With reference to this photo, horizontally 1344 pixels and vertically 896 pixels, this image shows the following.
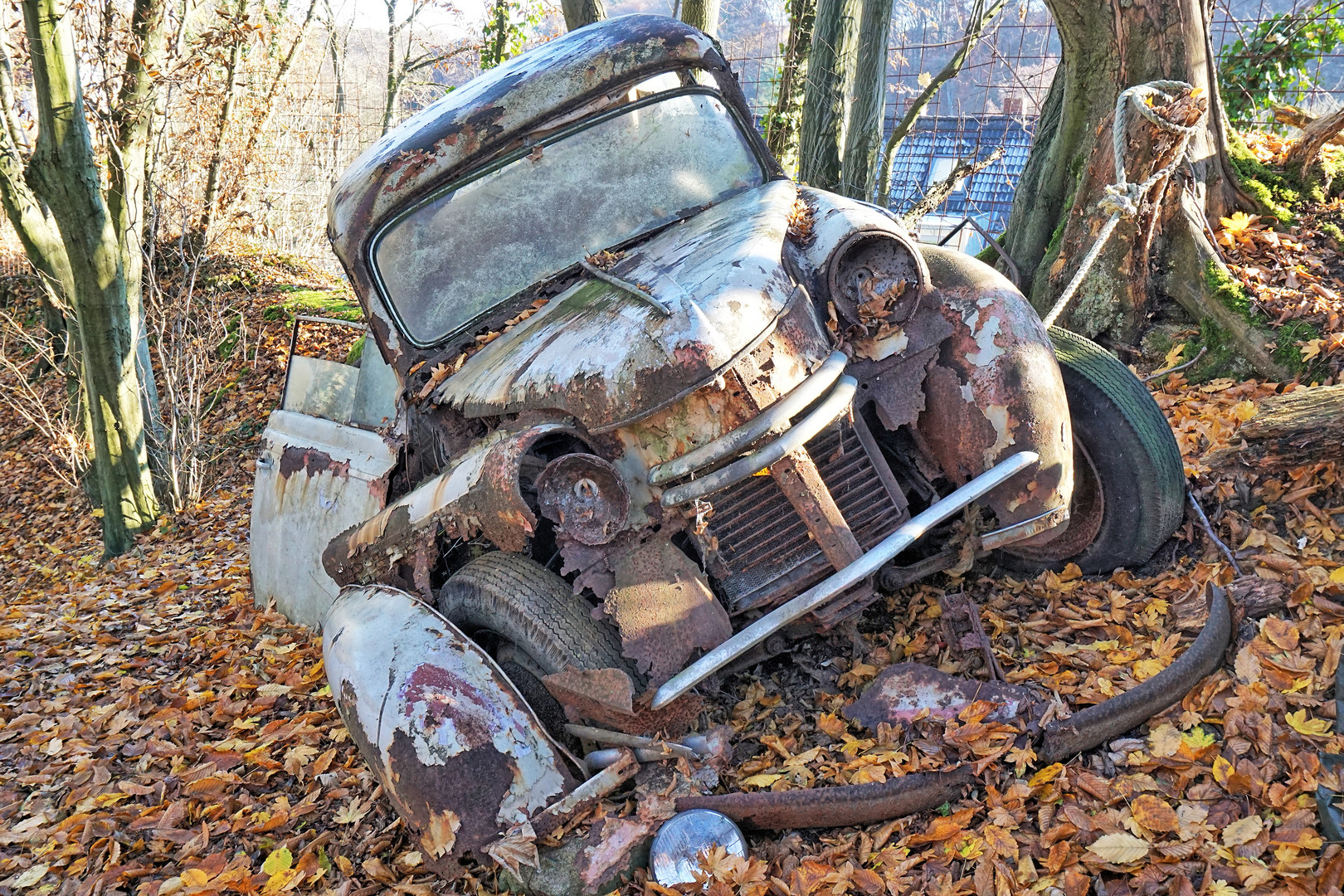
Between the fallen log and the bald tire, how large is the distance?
232 cm

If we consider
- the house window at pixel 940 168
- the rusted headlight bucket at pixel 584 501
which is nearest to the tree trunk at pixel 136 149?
the rusted headlight bucket at pixel 584 501

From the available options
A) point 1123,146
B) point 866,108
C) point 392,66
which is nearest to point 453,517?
point 1123,146

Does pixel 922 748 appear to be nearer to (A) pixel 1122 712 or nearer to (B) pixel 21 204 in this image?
(A) pixel 1122 712

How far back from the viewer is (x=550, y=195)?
3.76 metres

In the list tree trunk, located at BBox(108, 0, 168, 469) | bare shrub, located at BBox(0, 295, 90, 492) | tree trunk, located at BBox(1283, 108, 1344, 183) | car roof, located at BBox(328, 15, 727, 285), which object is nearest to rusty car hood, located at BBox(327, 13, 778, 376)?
car roof, located at BBox(328, 15, 727, 285)

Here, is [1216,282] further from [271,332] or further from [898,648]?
[271,332]

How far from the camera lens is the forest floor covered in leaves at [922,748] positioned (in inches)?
95.0

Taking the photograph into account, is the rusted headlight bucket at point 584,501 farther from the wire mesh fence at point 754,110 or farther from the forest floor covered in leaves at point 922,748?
the wire mesh fence at point 754,110

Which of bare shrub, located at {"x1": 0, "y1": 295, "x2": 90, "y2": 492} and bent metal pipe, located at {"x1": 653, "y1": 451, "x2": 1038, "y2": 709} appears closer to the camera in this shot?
bent metal pipe, located at {"x1": 653, "y1": 451, "x2": 1038, "y2": 709}

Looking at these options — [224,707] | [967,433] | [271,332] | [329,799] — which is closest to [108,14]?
[271,332]

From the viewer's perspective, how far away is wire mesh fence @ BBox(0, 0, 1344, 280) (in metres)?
9.91

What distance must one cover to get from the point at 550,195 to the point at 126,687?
3.27m

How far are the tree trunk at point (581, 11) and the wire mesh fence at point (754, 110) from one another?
1692mm

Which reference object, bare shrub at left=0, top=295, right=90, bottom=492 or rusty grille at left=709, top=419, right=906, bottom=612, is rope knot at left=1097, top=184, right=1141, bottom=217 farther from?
bare shrub at left=0, top=295, right=90, bottom=492
